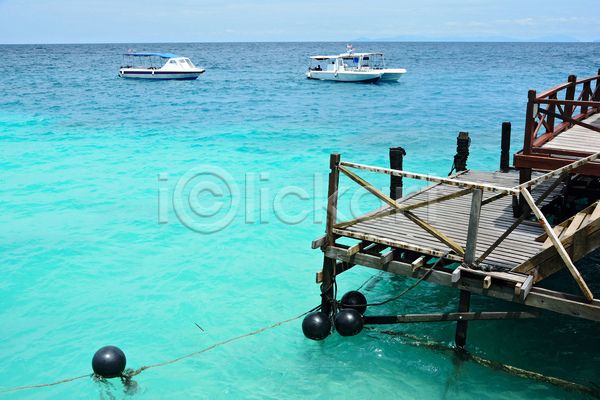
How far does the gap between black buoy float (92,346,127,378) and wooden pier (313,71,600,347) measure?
3468 mm

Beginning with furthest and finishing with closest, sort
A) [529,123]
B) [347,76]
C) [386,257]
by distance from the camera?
[347,76] < [529,123] < [386,257]

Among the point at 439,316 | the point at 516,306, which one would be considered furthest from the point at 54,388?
the point at 516,306

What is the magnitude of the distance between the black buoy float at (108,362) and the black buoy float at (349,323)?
3.53m

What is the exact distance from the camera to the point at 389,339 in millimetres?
8969

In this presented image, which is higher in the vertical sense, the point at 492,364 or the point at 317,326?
the point at 317,326

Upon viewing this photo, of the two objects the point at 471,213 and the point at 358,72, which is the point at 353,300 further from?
the point at 358,72

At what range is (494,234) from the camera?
331 inches

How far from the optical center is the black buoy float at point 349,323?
27.6 ft

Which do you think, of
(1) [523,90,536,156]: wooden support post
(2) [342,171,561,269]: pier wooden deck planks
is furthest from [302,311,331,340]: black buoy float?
(1) [523,90,536,156]: wooden support post

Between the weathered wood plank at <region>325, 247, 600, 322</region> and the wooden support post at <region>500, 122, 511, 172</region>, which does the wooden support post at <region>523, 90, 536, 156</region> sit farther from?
the wooden support post at <region>500, 122, 511, 172</region>

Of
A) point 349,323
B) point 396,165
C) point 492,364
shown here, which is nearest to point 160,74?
point 396,165

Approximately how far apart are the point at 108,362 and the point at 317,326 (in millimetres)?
3374

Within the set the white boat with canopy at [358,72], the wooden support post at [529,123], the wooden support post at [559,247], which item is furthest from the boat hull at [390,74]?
the wooden support post at [559,247]

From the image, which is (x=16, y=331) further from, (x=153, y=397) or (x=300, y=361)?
(x=300, y=361)
